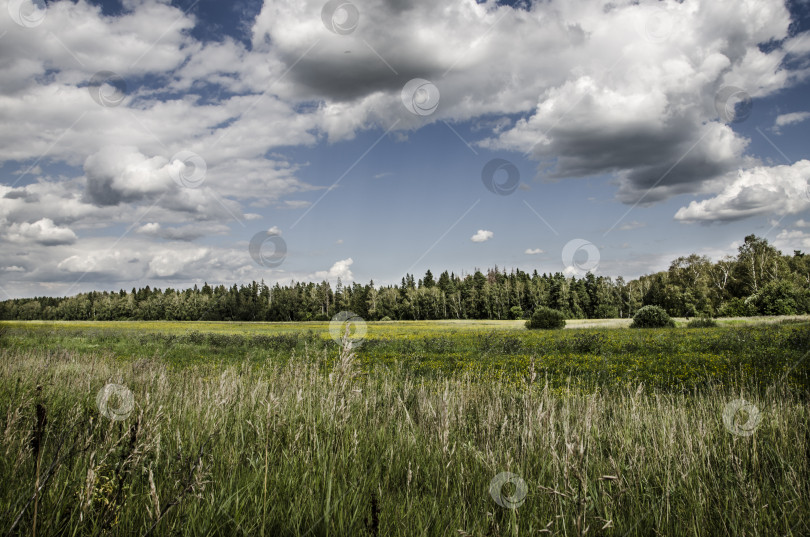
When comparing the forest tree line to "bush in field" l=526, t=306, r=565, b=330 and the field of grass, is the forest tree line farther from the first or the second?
the field of grass

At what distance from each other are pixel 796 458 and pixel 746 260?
10530 centimetres

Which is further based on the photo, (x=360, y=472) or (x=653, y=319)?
(x=653, y=319)

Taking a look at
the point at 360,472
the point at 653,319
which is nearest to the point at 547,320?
the point at 653,319

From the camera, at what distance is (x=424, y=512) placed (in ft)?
8.45

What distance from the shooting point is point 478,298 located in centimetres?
11438

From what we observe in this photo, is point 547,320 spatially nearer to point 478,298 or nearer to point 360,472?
point 360,472

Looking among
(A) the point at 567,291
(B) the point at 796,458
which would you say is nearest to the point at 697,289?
(A) the point at 567,291

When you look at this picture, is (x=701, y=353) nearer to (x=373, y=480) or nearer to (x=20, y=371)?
(x=373, y=480)

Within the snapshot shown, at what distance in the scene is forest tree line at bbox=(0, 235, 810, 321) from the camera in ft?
283

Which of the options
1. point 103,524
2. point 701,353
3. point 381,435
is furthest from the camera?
point 701,353

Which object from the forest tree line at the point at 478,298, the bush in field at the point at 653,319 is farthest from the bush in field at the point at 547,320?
the forest tree line at the point at 478,298

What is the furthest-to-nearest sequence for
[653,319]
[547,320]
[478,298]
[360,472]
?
[478,298]
[547,320]
[653,319]
[360,472]

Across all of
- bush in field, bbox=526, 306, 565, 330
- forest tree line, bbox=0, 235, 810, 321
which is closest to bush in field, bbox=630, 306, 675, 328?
bush in field, bbox=526, 306, 565, 330

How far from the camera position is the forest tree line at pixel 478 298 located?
86.2m
